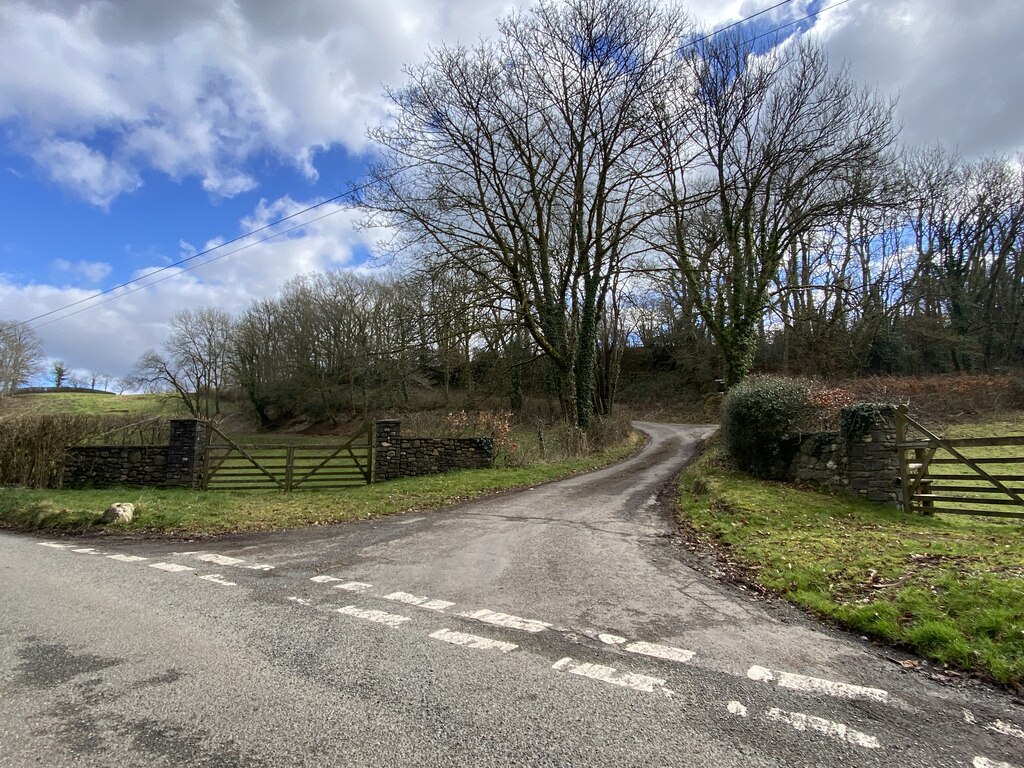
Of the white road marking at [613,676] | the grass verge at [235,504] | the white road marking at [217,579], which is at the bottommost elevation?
the grass verge at [235,504]

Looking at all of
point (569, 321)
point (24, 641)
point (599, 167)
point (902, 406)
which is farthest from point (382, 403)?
point (24, 641)

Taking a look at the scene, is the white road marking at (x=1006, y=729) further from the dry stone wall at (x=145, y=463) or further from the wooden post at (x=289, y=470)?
the dry stone wall at (x=145, y=463)

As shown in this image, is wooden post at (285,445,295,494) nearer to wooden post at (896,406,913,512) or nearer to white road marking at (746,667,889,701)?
white road marking at (746,667,889,701)

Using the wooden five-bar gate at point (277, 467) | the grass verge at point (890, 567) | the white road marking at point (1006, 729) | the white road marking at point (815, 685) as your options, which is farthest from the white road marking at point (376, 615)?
the wooden five-bar gate at point (277, 467)

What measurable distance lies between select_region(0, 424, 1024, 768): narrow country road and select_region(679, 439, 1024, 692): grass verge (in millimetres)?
386

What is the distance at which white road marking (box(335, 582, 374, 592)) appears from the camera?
580 centimetres

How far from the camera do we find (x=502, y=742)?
287cm

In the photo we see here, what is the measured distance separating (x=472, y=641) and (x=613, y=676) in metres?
1.15

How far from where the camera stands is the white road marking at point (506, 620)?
4.62 meters

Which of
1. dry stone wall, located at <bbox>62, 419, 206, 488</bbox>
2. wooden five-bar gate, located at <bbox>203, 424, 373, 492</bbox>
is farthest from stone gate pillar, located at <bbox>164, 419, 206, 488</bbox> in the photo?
wooden five-bar gate, located at <bbox>203, 424, 373, 492</bbox>

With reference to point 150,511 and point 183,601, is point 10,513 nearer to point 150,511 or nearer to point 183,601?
point 150,511

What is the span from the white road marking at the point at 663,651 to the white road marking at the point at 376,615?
74.9 inches

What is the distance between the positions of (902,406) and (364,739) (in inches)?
466

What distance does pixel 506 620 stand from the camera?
189 inches
